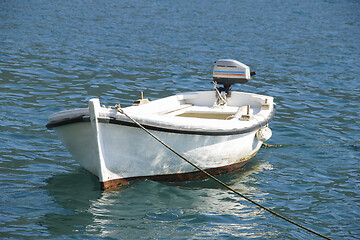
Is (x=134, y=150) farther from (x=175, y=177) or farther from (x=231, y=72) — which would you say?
(x=231, y=72)

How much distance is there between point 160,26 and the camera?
81.8 feet

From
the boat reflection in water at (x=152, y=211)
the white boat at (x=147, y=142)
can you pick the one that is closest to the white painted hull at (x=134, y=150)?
the white boat at (x=147, y=142)

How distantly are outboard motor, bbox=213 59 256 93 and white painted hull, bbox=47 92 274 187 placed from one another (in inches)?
88.4

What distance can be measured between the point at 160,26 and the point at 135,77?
907 centimetres

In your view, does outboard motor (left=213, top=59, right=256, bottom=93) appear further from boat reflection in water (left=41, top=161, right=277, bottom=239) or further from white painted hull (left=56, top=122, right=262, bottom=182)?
boat reflection in water (left=41, top=161, right=277, bottom=239)

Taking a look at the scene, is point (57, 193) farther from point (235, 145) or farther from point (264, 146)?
point (264, 146)

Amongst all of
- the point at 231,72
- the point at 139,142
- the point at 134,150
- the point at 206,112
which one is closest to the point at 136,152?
the point at 134,150

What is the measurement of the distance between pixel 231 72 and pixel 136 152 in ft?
11.8

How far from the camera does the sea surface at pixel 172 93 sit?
7457mm

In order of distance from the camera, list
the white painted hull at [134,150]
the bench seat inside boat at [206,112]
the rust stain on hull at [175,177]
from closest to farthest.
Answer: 1. the white painted hull at [134,150]
2. the rust stain on hull at [175,177]
3. the bench seat inside boat at [206,112]

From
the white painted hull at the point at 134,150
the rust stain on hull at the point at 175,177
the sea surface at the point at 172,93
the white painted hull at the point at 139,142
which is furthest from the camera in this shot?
the rust stain on hull at the point at 175,177

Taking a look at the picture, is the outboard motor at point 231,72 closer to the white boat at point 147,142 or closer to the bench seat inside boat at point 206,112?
the bench seat inside boat at point 206,112

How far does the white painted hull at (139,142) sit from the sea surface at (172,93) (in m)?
0.33

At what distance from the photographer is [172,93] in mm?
14867
